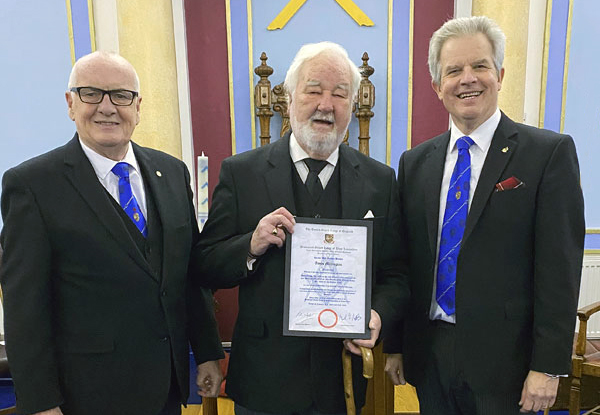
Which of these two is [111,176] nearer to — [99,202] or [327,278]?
[99,202]

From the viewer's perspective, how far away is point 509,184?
1.40 meters

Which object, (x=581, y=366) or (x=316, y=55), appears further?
(x=581, y=366)

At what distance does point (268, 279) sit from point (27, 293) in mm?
705

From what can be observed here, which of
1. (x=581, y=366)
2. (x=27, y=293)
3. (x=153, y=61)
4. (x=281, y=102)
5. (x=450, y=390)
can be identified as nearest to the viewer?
(x=27, y=293)

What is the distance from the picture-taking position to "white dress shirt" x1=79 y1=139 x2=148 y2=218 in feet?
4.59

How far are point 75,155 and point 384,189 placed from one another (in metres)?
1.02

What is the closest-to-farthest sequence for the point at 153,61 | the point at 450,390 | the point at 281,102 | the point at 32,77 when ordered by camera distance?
the point at 450,390
the point at 153,61
the point at 32,77
the point at 281,102

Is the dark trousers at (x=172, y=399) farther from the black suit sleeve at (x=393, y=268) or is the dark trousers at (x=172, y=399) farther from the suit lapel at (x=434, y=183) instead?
the suit lapel at (x=434, y=183)

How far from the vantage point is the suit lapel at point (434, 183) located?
1.51 metres

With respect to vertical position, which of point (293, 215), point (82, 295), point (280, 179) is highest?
point (280, 179)

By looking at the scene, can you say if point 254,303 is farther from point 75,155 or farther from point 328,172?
point 75,155

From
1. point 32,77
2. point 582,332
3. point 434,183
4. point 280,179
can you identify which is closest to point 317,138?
point 280,179

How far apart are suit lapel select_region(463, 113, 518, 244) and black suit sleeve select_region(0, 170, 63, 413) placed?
4.27ft

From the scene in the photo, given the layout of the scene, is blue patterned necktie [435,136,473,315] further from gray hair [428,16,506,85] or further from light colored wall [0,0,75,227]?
light colored wall [0,0,75,227]
